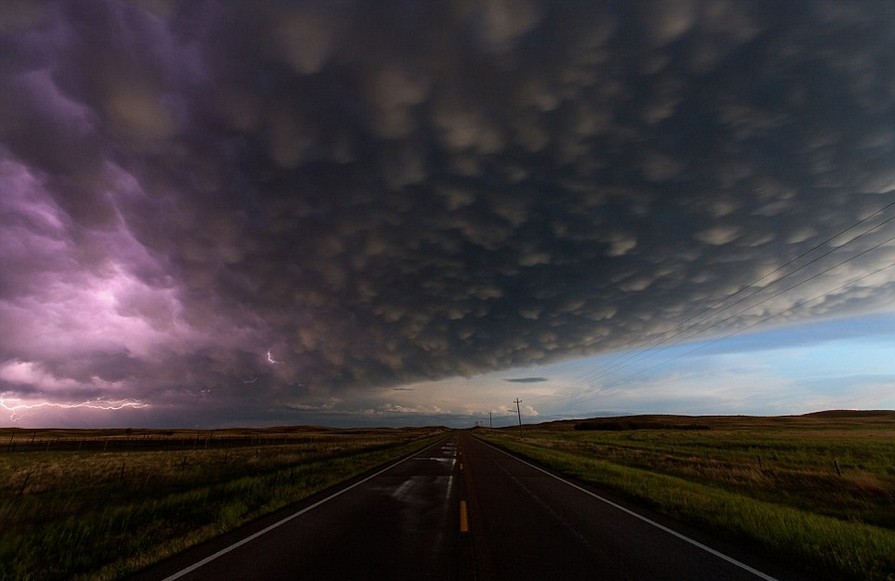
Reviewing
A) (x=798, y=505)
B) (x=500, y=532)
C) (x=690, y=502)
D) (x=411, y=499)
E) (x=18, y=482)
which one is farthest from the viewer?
(x=18, y=482)

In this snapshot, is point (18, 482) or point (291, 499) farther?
point (18, 482)

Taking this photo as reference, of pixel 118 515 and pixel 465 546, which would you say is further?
pixel 118 515

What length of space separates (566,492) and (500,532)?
6.27 m

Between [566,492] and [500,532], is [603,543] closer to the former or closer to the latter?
[500,532]

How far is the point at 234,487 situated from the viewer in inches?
583

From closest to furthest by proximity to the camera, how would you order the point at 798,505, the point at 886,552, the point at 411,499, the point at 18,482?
1. the point at 886,552
2. the point at 411,499
3. the point at 798,505
4. the point at 18,482

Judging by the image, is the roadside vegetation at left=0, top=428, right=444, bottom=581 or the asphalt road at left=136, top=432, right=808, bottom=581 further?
the roadside vegetation at left=0, top=428, right=444, bottom=581

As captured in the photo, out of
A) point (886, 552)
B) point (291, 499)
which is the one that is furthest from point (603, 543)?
point (291, 499)

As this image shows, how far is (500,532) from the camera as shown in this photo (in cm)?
827

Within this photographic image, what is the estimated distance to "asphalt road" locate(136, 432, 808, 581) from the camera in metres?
6.00

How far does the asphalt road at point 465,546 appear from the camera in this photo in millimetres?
5996

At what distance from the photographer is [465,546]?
23.8ft

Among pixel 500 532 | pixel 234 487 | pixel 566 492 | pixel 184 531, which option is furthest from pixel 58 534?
pixel 566 492

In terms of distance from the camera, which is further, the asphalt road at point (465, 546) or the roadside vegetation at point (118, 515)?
the roadside vegetation at point (118, 515)
